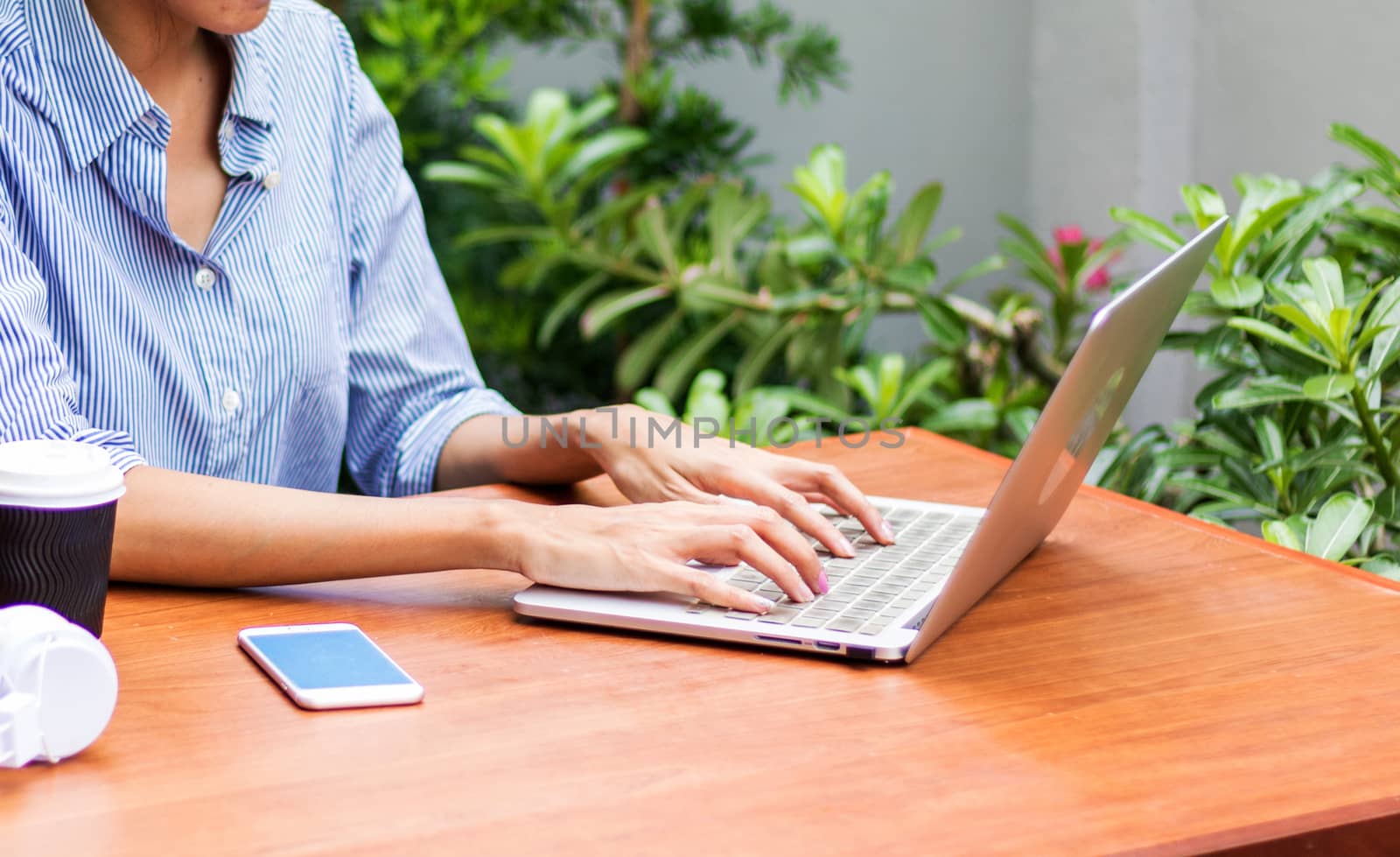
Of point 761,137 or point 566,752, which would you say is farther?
point 761,137

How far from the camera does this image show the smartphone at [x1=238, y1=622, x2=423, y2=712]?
711 mm

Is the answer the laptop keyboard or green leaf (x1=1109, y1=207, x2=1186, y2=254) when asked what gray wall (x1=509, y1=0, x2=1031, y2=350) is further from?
the laptop keyboard

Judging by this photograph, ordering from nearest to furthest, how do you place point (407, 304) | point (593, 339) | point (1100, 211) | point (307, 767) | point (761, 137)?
point (307, 767) → point (407, 304) → point (593, 339) → point (1100, 211) → point (761, 137)

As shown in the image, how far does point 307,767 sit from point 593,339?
78.4 inches

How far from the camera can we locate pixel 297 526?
2.97 ft

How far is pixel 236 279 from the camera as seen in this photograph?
3.88ft

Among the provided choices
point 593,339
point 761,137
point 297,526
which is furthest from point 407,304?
point 761,137

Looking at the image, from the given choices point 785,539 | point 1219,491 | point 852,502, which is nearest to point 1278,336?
point 1219,491

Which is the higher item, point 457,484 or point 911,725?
point 911,725

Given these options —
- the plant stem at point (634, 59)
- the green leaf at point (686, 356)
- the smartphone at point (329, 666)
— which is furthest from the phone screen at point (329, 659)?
the plant stem at point (634, 59)

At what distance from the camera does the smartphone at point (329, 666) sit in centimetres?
71

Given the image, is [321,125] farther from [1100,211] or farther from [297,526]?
[1100,211]

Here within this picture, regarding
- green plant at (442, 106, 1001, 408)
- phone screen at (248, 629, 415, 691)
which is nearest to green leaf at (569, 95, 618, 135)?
green plant at (442, 106, 1001, 408)

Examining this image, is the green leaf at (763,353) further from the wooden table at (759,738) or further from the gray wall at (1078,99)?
the wooden table at (759,738)
